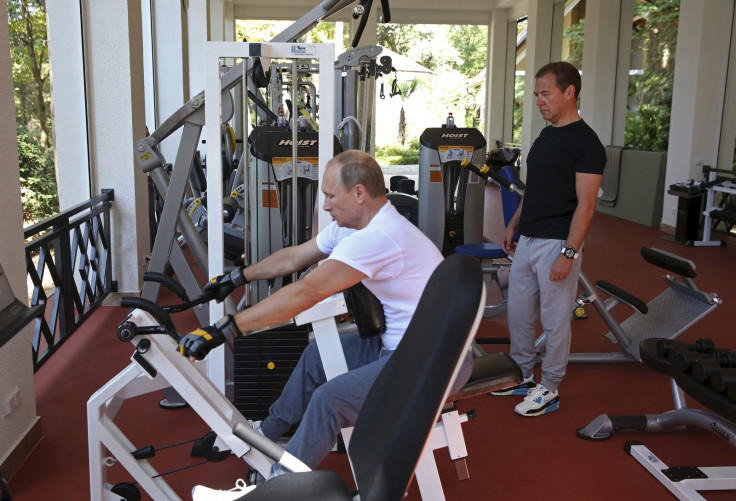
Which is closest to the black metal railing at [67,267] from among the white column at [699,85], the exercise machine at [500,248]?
the exercise machine at [500,248]

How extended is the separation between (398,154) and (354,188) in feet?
53.4

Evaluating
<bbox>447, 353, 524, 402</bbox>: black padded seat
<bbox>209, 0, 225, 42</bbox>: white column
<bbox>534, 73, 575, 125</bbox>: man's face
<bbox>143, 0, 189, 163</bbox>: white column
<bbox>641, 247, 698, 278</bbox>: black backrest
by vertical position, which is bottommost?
<bbox>447, 353, 524, 402</bbox>: black padded seat

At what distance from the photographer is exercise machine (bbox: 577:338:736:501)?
2.62 m

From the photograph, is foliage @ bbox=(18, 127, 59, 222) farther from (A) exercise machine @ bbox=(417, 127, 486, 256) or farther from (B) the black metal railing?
(A) exercise machine @ bbox=(417, 127, 486, 256)

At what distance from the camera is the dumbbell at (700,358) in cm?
272

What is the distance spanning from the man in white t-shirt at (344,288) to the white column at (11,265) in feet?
3.32

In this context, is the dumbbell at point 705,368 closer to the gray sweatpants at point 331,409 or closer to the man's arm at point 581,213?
the man's arm at point 581,213

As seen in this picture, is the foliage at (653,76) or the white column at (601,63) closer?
the foliage at (653,76)

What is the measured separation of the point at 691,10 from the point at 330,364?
23.4ft

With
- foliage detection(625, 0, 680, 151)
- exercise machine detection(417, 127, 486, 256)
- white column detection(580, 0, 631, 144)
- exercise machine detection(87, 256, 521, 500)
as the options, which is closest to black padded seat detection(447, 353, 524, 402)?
exercise machine detection(87, 256, 521, 500)

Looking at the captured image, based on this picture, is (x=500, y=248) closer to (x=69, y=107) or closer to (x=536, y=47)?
(x=69, y=107)

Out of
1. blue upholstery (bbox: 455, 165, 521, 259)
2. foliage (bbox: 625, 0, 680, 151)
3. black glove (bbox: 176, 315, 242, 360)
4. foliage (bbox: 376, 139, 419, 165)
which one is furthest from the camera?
foliage (bbox: 376, 139, 419, 165)

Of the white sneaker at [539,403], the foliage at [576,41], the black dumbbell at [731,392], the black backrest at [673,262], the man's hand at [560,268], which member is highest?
the foliage at [576,41]

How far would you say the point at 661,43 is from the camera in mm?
9227
